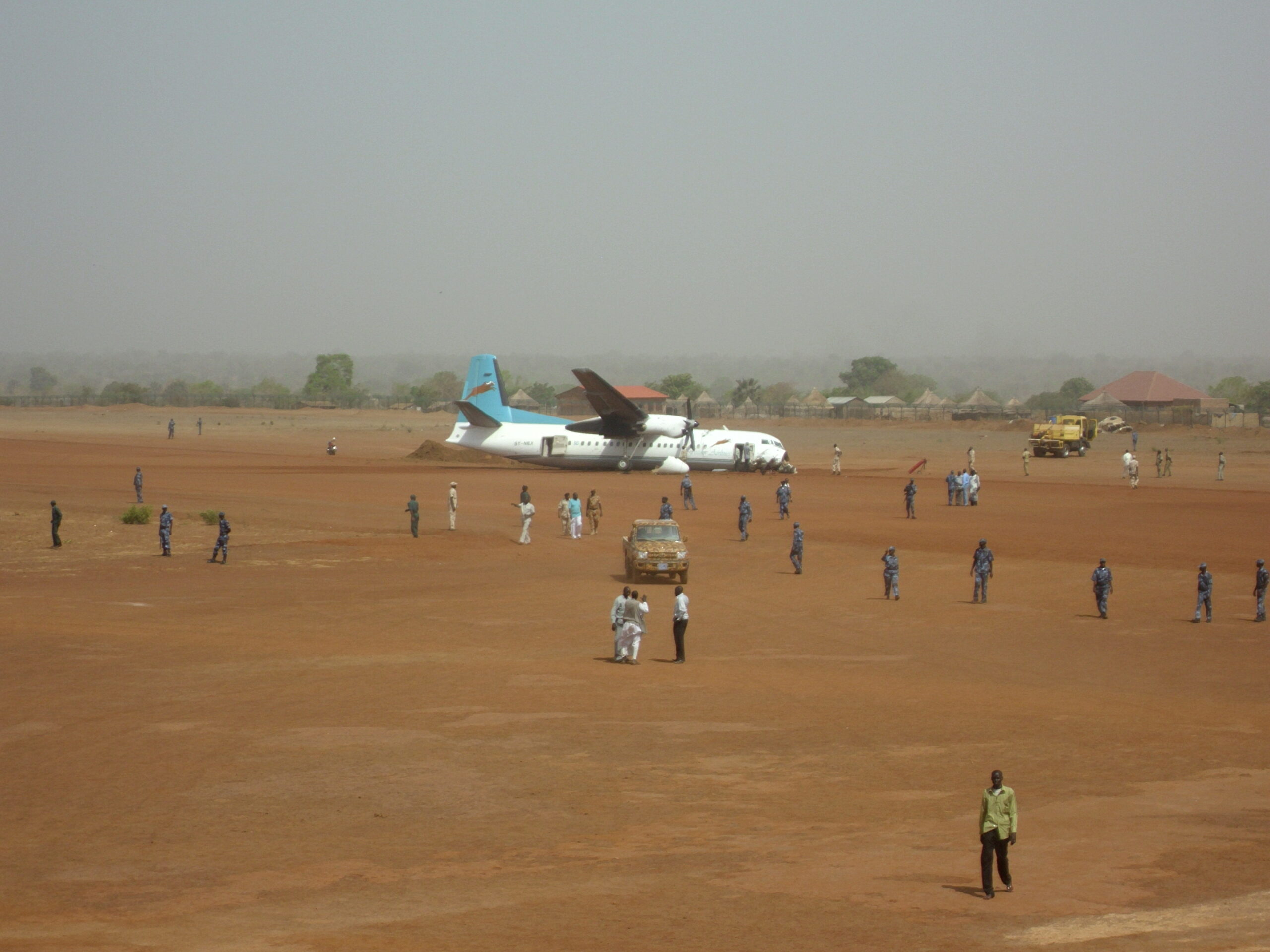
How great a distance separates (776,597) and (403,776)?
15429 millimetres

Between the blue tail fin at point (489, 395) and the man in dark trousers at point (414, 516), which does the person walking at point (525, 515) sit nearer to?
the man in dark trousers at point (414, 516)

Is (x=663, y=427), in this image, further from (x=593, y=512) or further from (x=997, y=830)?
(x=997, y=830)

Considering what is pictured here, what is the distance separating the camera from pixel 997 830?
11.3 m

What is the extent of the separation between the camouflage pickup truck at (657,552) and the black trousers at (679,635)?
7924 millimetres

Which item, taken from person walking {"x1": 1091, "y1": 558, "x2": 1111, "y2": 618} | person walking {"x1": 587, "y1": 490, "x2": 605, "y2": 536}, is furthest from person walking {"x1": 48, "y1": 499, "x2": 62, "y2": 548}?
person walking {"x1": 1091, "y1": 558, "x2": 1111, "y2": 618}

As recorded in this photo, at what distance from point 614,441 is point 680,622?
4287 cm

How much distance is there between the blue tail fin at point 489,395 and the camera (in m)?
67.5

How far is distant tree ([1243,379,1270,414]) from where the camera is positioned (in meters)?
142

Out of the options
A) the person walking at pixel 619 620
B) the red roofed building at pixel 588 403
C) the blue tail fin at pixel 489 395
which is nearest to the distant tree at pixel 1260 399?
the red roofed building at pixel 588 403

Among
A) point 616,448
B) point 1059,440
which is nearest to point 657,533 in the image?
point 616,448

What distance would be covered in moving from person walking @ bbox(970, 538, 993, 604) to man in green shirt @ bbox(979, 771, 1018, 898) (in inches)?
643

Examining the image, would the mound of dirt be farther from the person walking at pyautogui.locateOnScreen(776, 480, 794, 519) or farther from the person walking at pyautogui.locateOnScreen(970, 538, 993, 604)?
the person walking at pyautogui.locateOnScreen(970, 538, 993, 604)

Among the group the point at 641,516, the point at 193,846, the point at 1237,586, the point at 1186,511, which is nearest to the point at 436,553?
the point at 641,516

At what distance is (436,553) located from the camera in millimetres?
35719
